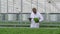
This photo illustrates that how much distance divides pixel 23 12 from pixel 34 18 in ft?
24.8

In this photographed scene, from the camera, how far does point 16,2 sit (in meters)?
17.8

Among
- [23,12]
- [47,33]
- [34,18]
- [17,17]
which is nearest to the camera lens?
[47,33]

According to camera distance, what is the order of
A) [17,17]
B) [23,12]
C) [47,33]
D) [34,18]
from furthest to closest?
[23,12] < [17,17] < [34,18] < [47,33]

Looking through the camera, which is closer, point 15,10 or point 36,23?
point 36,23

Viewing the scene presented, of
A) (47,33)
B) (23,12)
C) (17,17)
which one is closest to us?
(47,33)

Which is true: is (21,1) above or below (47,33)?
above

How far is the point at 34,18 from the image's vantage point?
9.37 metres

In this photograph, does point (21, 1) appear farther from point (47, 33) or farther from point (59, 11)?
point (47, 33)

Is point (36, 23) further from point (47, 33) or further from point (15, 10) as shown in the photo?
point (15, 10)

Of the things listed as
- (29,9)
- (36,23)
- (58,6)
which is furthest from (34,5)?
(36,23)

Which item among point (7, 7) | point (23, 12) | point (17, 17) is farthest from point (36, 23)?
point (7, 7)

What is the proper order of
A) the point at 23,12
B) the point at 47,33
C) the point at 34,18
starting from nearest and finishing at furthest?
the point at 47,33 < the point at 34,18 < the point at 23,12

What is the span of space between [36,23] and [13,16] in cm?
699

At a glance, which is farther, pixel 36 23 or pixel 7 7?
pixel 7 7
